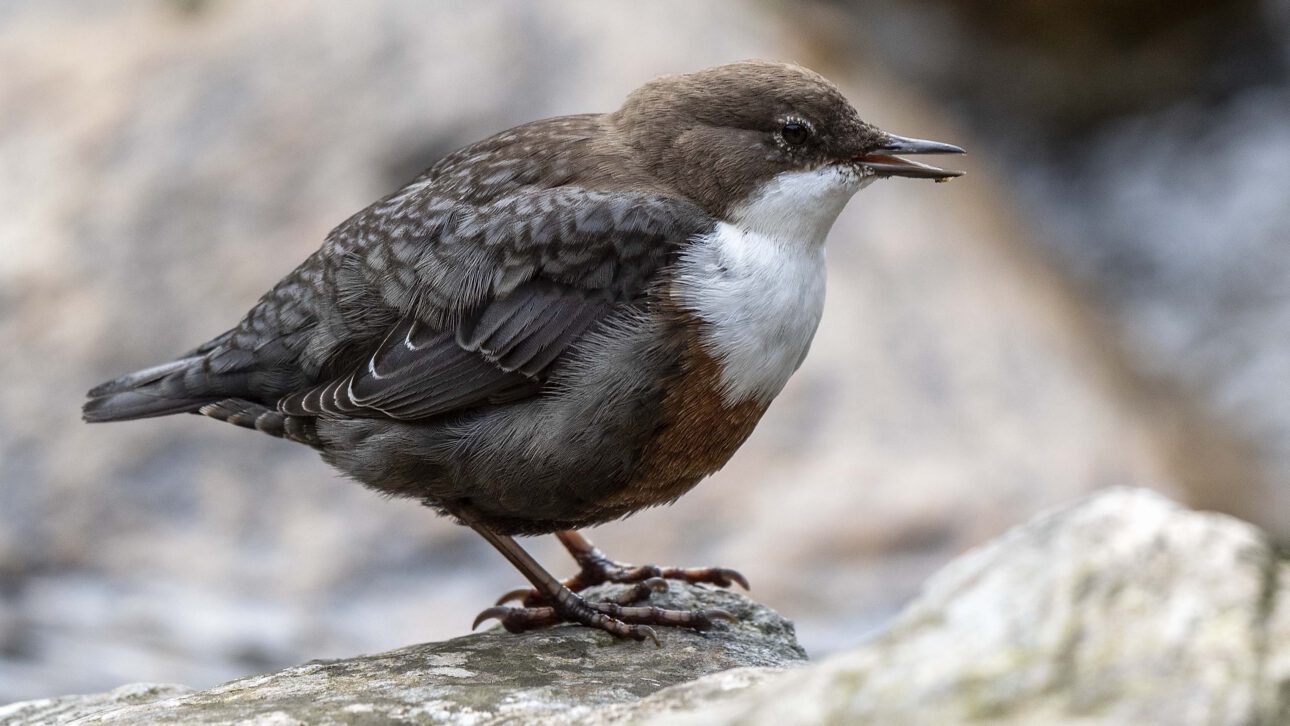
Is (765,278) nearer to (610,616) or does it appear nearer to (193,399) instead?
(610,616)

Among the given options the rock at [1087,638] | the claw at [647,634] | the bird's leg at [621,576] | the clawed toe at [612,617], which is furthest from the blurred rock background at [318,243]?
the rock at [1087,638]

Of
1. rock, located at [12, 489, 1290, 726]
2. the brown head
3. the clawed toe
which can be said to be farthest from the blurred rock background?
rock, located at [12, 489, 1290, 726]

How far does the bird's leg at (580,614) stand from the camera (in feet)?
11.2

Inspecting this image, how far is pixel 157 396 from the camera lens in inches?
149

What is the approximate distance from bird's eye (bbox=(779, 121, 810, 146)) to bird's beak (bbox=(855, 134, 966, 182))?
159mm

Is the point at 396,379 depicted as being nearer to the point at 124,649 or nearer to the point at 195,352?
the point at 195,352

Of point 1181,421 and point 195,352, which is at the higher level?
point 1181,421

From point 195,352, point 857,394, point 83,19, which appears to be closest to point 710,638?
point 195,352

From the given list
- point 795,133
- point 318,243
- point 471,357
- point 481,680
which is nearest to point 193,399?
point 471,357

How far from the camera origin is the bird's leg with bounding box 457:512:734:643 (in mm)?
3405

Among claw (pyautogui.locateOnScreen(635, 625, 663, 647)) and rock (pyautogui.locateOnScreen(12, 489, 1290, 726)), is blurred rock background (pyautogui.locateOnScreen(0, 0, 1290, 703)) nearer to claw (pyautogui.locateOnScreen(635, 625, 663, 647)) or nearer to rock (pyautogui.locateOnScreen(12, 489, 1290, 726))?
claw (pyautogui.locateOnScreen(635, 625, 663, 647))

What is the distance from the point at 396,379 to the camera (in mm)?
3443

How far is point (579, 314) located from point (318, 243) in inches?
121

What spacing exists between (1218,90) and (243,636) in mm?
7292
